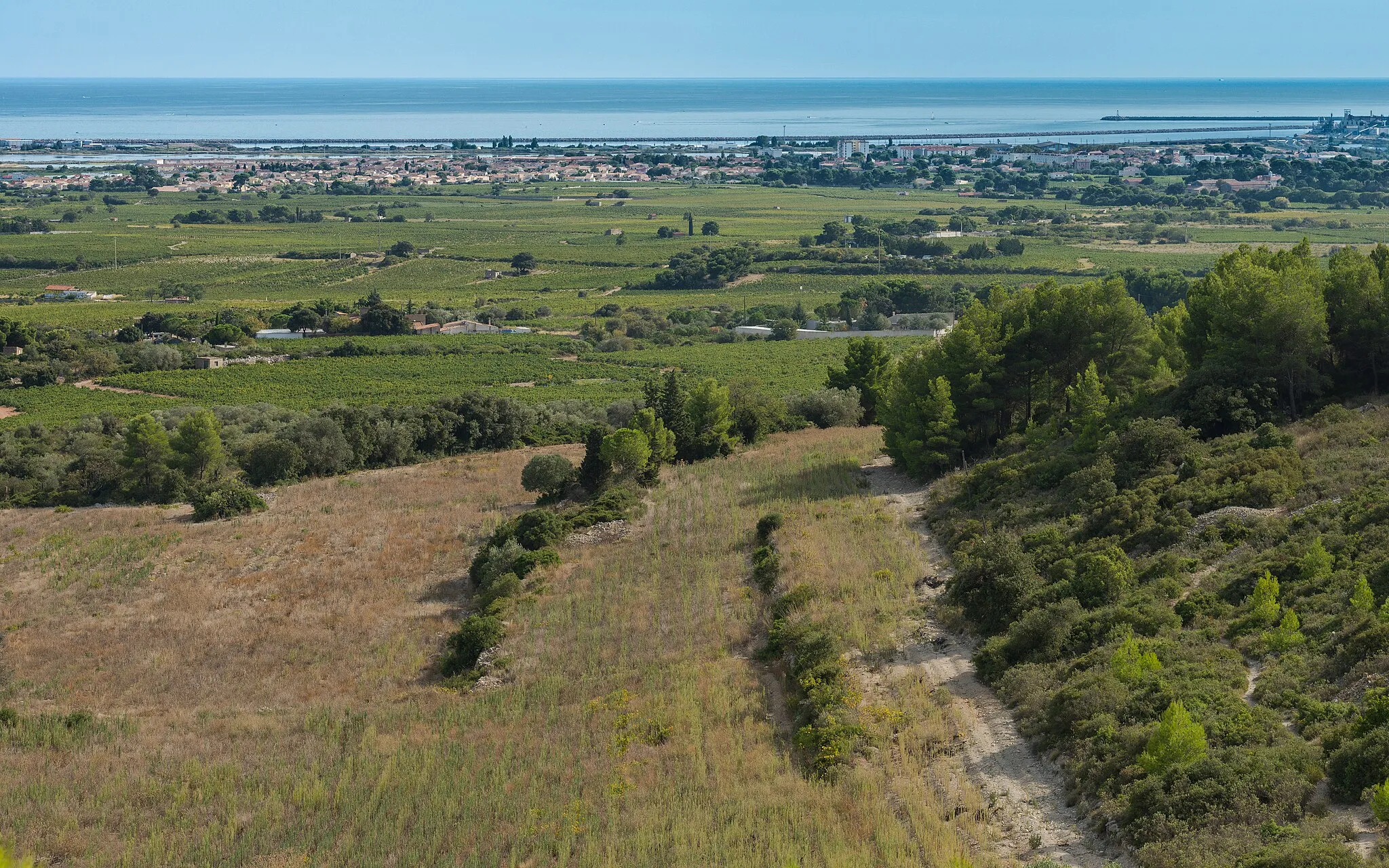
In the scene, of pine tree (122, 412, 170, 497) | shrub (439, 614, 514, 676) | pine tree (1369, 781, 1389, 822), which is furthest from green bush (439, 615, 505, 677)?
pine tree (122, 412, 170, 497)

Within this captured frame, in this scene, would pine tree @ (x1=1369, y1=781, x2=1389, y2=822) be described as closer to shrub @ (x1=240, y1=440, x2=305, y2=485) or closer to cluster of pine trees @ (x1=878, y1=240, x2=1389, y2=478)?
cluster of pine trees @ (x1=878, y1=240, x2=1389, y2=478)

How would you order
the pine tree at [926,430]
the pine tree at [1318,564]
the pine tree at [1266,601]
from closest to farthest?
the pine tree at [1266,601] → the pine tree at [1318,564] → the pine tree at [926,430]

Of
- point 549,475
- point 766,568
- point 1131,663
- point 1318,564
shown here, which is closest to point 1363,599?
point 1318,564

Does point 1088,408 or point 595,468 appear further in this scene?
point 595,468

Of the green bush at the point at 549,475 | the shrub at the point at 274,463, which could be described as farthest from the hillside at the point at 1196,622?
the shrub at the point at 274,463

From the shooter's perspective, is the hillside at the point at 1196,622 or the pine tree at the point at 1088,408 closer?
the hillside at the point at 1196,622

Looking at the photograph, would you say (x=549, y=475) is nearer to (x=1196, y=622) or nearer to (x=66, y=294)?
(x=1196, y=622)

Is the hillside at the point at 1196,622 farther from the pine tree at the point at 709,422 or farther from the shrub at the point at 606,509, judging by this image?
the pine tree at the point at 709,422
